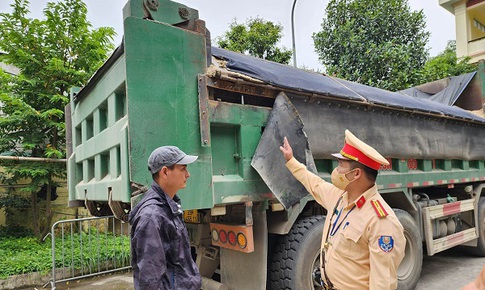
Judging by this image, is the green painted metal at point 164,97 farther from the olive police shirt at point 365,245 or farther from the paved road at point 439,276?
the paved road at point 439,276

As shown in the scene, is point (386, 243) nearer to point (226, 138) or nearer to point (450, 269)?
point (226, 138)

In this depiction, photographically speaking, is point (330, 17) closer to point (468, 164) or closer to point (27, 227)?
point (468, 164)

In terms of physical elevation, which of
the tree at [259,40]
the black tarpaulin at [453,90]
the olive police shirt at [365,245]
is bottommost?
the olive police shirt at [365,245]

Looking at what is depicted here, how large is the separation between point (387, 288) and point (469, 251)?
17.5ft

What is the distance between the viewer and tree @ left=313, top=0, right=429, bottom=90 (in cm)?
1288

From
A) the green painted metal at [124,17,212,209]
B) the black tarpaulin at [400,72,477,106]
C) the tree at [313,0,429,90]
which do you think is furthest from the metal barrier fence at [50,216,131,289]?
the tree at [313,0,429,90]

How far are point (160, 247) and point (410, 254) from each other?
3538 mm

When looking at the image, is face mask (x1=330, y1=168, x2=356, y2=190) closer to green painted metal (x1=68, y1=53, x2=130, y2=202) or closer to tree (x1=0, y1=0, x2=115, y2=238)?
green painted metal (x1=68, y1=53, x2=130, y2=202)

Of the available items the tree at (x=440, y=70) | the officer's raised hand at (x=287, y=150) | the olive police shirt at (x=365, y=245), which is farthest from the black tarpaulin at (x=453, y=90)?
the tree at (x=440, y=70)

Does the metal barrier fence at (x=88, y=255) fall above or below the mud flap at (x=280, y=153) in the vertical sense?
below

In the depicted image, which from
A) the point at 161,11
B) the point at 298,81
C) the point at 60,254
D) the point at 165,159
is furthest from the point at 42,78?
the point at 165,159

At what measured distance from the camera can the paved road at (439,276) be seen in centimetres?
489

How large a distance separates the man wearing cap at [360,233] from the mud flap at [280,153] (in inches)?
23.5

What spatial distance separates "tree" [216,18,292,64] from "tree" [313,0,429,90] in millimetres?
2163
